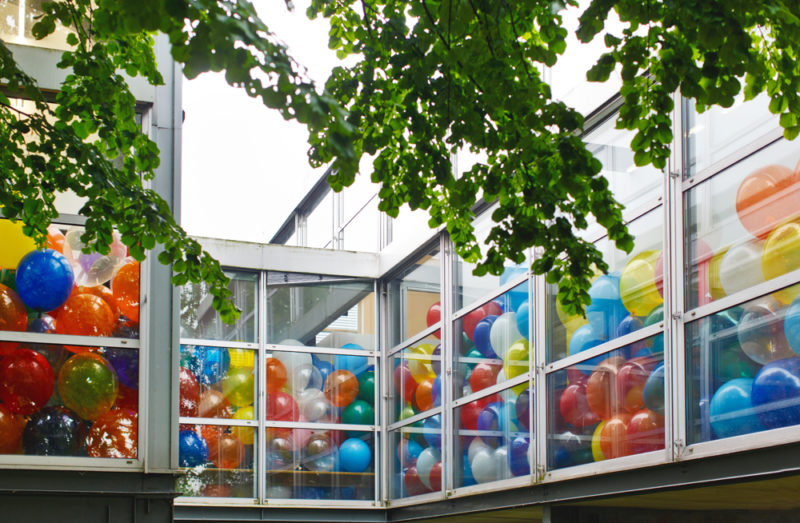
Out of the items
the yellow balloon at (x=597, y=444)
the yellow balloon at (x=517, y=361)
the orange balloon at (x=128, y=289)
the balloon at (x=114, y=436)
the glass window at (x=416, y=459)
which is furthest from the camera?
the glass window at (x=416, y=459)

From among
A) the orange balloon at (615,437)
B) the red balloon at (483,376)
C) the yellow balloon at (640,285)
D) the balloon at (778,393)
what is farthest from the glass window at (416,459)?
the balloon at (778,393)

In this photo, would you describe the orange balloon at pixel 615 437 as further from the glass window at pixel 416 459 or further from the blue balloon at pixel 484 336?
the glass window at pixel 416 459

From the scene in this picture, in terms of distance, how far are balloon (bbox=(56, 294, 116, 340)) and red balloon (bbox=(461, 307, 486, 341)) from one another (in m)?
4.05

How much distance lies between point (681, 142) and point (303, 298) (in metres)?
6.16

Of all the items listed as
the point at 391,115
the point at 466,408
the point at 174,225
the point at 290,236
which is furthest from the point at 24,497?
the point at 290,236

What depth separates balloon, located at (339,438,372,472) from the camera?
1213cm

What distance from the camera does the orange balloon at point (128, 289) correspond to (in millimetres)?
7449

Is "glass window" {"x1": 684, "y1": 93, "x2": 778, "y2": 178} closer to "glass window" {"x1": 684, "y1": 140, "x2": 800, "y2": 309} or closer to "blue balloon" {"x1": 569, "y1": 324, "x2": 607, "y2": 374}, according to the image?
"glass window" {"x1": 684, "y1": 140, "x2": 800, "y2": 309}

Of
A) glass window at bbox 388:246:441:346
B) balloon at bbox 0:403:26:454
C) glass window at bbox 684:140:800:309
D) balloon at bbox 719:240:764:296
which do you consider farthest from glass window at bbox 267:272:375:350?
balloon at bbox 719:240:764:296

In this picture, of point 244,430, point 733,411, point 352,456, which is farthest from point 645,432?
point 244,430

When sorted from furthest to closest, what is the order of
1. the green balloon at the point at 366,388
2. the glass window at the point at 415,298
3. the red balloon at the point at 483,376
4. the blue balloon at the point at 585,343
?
1. the green balloon at the point at 366,388
2. the glass window at the point at 415,298
3. the red balloon at the point at 483,376
4. the blue balloon at the point at 585,343

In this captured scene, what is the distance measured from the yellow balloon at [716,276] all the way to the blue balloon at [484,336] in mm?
3338

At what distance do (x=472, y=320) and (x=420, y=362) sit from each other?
144 cm

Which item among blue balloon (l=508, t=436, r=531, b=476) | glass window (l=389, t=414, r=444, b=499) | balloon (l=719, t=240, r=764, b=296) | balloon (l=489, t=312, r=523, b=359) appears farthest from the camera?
glass window (l=389, t=414, r=444, b=499)
